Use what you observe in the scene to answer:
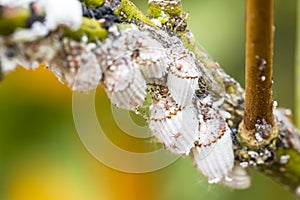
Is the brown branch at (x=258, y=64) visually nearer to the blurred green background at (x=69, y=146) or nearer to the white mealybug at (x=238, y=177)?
the white mealybug at (x=238, y=177)

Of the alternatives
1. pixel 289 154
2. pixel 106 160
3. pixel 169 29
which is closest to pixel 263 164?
pixel 289 154

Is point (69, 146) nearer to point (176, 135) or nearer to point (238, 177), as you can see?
point (238, 177)

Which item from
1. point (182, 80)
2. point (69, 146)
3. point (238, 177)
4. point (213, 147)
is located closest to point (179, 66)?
point (182, 80)

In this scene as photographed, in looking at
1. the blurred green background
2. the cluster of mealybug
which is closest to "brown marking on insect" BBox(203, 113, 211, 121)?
the cluster of mealybug

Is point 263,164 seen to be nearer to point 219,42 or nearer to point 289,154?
point 289,154

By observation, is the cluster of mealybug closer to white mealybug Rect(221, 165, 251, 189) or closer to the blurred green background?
white mealybug Rect(221, 165, 251, 189)

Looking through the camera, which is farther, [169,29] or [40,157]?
[40,157]
